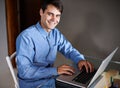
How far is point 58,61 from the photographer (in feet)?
7.78

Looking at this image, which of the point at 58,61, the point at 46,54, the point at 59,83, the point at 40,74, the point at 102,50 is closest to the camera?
the point at 59,83

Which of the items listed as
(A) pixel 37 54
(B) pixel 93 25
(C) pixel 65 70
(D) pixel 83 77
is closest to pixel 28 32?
(A) pixel 37 54

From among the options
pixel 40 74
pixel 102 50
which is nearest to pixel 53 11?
pixel 40 74

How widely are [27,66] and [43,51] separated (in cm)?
25

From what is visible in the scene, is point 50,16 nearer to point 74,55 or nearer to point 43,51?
point 43,51

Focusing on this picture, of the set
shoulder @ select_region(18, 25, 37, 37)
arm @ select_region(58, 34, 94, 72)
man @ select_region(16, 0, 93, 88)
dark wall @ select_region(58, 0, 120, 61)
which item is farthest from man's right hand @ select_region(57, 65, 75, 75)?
dark wall @ select_region(58, 0, 120, 61)

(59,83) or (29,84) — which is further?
(29,84)

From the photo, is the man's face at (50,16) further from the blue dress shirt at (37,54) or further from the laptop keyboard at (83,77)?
the laptop keyboard at (83,77)

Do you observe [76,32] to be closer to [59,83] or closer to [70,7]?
[70,7]

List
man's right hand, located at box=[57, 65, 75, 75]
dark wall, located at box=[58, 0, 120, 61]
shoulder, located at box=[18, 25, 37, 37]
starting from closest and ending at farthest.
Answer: man's right hand, located at box=[57, 65, 75, 75]
shoulder, located at box=[18, 25, 37, 37]
dark wall, located at box=[58, 0, 120, 61]

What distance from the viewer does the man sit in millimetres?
1440

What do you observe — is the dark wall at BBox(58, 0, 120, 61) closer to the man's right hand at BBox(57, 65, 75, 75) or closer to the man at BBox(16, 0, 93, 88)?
the man at BBox(16, 0, 93, 88)

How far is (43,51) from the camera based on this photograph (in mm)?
1646

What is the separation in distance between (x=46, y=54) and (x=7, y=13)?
139 centimetres
